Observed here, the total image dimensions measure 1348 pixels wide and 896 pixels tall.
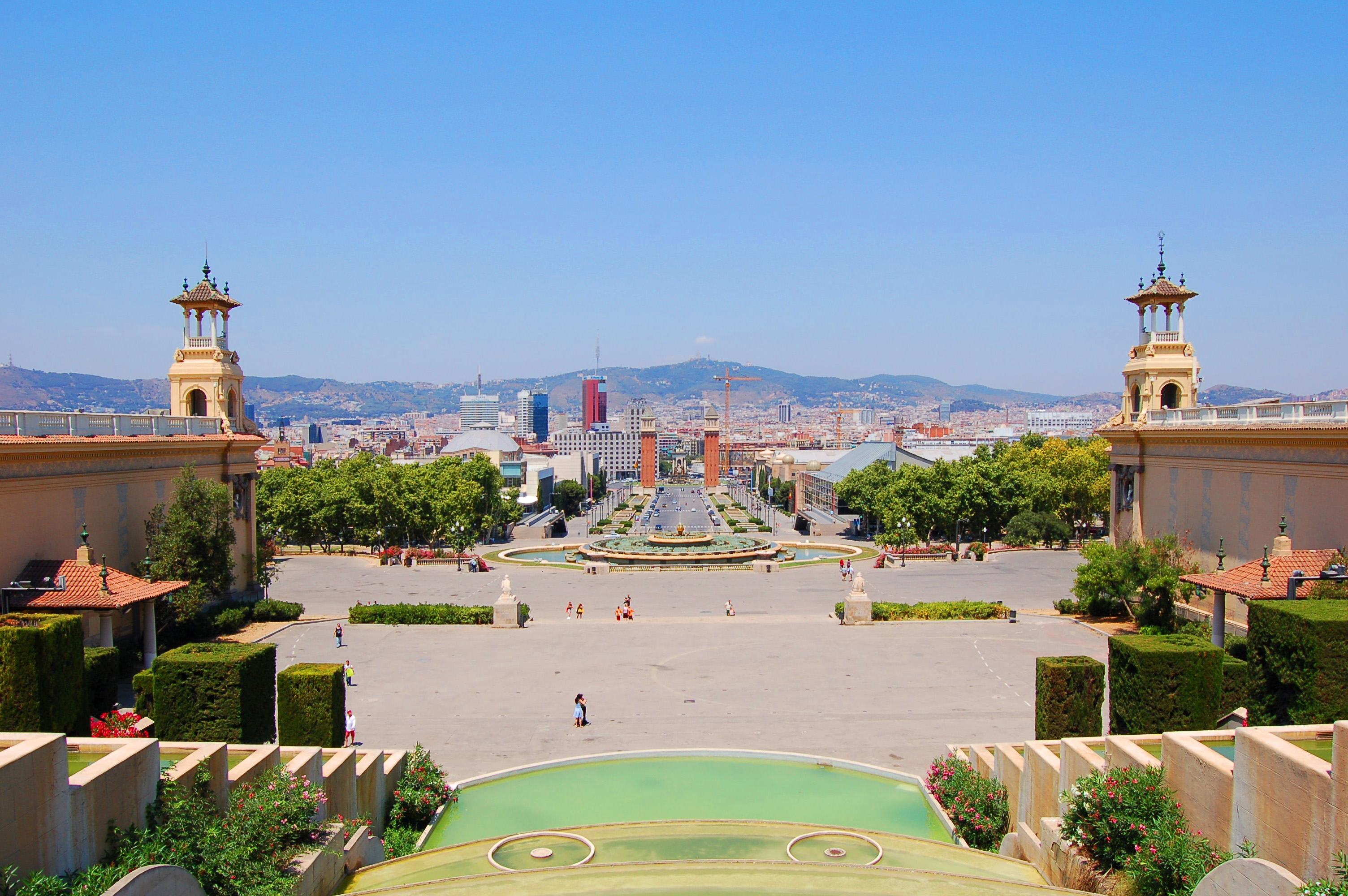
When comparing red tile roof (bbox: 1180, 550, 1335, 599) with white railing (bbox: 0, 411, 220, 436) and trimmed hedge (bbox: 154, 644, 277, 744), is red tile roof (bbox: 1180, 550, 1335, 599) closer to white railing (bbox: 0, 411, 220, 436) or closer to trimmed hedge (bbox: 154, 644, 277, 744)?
trimmed hedge (bbox: 154, 644, 277, 744)

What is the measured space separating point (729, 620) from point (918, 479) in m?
28.5

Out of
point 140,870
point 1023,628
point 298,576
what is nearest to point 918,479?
point 1023,628

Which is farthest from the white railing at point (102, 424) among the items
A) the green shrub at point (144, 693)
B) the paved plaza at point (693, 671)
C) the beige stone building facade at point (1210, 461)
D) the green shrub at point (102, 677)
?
the beige stone building facade at point (1210, 461)

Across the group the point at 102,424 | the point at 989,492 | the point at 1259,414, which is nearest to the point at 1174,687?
the point at 1259,414

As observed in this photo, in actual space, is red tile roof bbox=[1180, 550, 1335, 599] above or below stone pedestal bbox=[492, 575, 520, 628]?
above

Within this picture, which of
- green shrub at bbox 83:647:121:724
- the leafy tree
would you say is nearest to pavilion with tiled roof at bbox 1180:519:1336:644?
green shrub at bbox 83:647:121:724

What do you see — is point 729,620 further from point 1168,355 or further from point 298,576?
point 298,576

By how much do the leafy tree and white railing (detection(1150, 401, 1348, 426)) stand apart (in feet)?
257

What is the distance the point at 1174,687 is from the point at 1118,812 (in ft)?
16.8

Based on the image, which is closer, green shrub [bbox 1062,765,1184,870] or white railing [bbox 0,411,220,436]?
green shrub [bbox 1062,765,1184,870]

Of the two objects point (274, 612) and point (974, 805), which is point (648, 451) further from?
point (974, 805)

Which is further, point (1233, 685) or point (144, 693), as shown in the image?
point (144, 693)

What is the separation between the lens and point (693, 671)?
25641 mm

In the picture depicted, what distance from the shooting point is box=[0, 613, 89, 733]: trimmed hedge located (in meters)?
12.6
